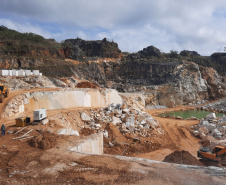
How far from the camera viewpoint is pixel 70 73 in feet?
105

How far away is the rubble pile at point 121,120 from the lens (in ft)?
46.3

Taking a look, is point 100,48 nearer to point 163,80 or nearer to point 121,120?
point 163,80

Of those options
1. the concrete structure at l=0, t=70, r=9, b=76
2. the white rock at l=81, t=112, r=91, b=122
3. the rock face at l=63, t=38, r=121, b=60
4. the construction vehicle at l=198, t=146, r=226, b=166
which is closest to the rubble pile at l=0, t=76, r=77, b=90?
the concrete structure at l=0, t=70, r=9, b=76

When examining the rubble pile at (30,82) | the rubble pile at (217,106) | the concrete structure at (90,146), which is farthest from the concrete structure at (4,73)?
the rubble pile at (217,106)

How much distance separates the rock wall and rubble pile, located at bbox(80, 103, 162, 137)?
3.23 meters

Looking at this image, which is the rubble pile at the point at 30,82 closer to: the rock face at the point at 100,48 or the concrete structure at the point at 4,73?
the concrete structure at the point at 4,73

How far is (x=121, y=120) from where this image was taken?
15094 mm

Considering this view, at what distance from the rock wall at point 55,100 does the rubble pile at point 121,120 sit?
10.6 ft

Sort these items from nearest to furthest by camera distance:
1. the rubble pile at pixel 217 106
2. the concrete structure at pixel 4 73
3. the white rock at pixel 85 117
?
the white rock at pixel 85 117
the concrete structure at pixel 4 73
the rubble pile at pixel 217 106

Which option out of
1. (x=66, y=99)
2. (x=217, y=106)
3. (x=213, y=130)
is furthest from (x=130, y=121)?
(x=217, y=106)

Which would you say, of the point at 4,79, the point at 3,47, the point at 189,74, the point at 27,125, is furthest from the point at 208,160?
the point at 3,47

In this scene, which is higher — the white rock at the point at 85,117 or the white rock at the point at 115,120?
the white rock at the point at 85,117

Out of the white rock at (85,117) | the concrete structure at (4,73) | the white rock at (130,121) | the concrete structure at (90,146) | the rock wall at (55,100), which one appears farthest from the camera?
the concrete structure at (4,73)

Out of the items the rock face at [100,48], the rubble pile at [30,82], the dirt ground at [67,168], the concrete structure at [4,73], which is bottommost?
the dirt ground at [67,168]
